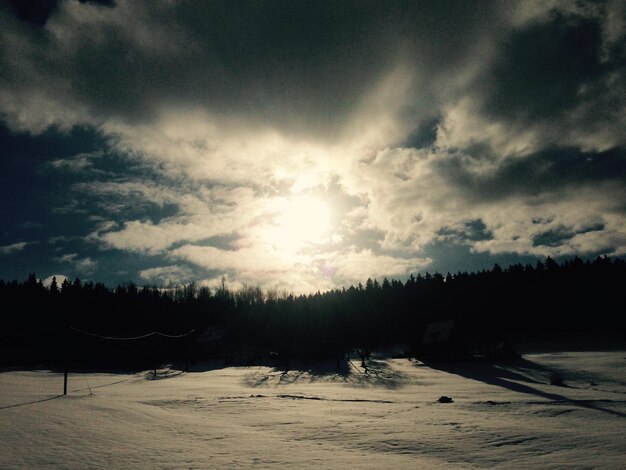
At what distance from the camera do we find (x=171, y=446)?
35.7 ft

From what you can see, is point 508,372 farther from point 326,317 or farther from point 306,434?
point 326,317

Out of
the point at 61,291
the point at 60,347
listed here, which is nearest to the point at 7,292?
the point at 61,291

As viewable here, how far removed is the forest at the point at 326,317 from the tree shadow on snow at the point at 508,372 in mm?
16671

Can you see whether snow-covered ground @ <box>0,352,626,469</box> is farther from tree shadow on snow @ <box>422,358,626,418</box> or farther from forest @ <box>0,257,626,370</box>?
forest @ <box>0,257,626,370</box>

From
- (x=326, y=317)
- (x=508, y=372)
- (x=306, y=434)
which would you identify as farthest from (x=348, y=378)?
(x=326, y=317)

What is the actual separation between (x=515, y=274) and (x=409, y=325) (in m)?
30.6

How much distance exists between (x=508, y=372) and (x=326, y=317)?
5230cm

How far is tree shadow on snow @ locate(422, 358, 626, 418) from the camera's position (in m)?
32.2

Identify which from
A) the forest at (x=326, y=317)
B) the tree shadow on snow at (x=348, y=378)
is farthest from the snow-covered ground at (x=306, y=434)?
the forest at (x=326, y=317)

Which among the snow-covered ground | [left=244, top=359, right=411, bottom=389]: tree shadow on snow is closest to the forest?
[left=244, top=359, right=411, bottom=389]: tree shadow on snow

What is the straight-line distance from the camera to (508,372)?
Result: 4212 centimetres

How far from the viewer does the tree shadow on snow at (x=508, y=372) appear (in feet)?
106

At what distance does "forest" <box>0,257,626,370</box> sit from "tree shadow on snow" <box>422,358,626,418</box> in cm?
1667

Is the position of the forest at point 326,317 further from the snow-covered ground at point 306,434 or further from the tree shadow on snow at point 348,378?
the snow-covered ground at point 306,434
